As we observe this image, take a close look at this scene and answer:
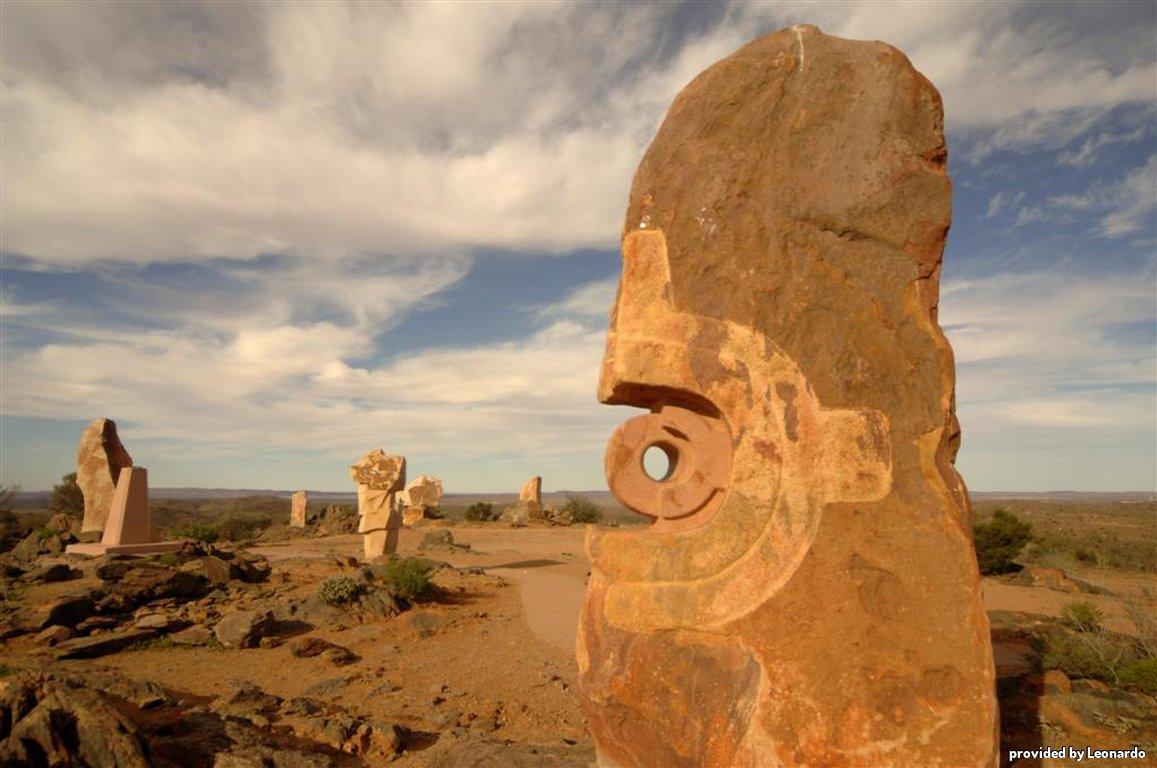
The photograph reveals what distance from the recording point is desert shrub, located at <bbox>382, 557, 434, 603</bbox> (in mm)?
9469

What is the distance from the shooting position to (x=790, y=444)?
2752mm

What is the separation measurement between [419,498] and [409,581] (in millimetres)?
16011

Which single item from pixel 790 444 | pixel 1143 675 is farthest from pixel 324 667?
pixel 1143 675

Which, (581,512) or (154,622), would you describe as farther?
(581,512)

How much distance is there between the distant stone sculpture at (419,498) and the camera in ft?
80.8

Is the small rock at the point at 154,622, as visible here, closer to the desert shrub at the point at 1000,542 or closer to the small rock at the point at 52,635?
the small rock at the point at 52,635

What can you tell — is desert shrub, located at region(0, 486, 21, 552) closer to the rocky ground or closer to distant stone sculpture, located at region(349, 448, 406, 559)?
the rocky ground

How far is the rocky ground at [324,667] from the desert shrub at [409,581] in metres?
0.05

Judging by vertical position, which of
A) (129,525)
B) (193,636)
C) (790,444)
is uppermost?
(790,444)

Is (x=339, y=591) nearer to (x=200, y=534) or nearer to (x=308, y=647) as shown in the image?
(x=308, y=647)

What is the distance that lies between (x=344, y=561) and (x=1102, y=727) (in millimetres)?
11807

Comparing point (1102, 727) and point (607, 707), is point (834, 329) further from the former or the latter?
point (1102, 727)

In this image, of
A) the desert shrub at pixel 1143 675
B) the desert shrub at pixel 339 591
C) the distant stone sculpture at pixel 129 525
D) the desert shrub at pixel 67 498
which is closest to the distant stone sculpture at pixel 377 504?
the distant stone sculpture at pixel 129 525

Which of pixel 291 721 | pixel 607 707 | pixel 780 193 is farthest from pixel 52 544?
pixel 780 193
